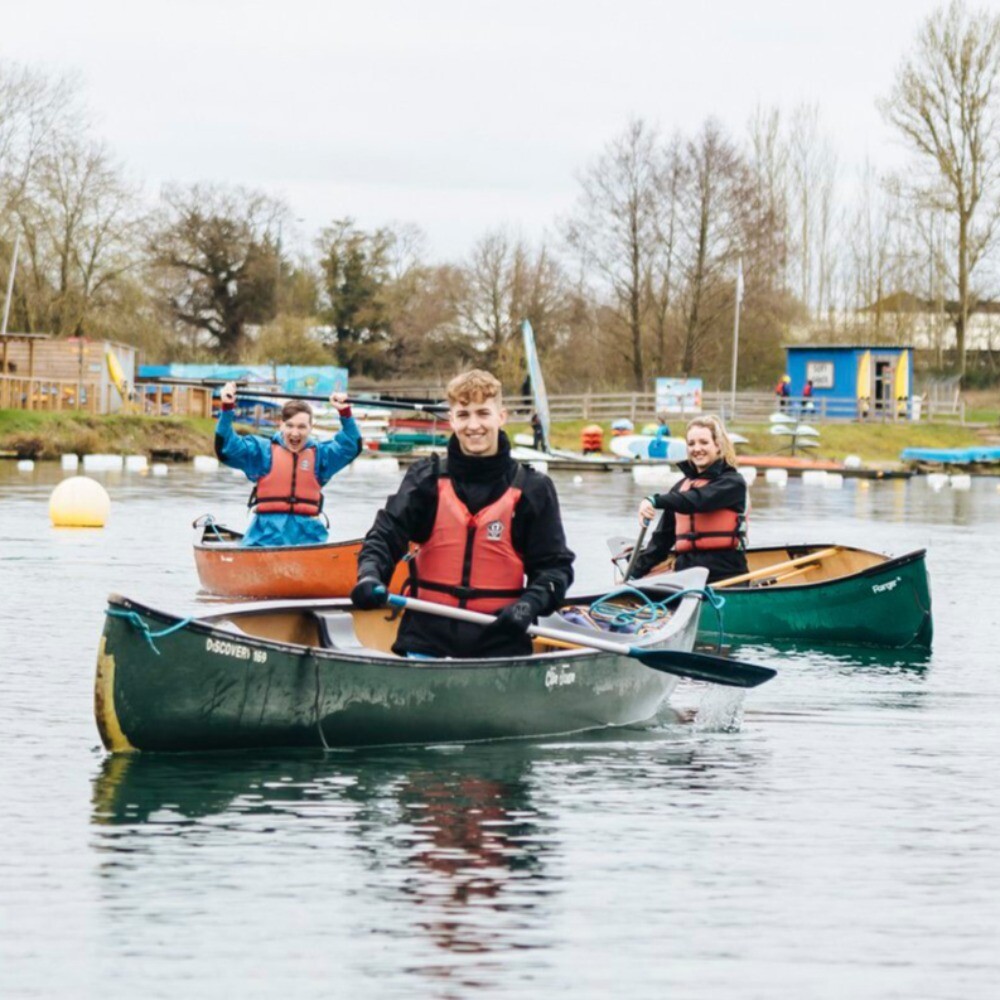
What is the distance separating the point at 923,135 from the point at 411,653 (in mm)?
51724

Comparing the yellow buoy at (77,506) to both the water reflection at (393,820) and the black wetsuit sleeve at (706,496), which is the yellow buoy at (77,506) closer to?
the black wetsuit sleeve at (706,496)

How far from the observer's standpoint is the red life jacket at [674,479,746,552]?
42.3ft

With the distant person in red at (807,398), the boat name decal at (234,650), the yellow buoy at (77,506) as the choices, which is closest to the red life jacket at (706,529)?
the boat name decal at (234,650)

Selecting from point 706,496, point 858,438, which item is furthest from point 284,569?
point 858,438


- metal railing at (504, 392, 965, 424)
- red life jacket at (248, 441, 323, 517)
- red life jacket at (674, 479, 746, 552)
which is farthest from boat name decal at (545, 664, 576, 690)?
metal railing at (504, 392, 965, 424)

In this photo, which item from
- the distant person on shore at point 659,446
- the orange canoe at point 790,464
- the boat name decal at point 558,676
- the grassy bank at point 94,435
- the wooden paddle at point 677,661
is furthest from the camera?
the distant person on shore at point 659,446

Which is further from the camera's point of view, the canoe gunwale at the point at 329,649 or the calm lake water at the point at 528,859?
the canoe gunwale at the point at 329,649

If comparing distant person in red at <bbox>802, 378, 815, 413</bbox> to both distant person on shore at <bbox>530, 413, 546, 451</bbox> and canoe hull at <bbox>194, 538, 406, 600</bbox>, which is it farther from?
canoe hull at <bbox>194, 538, 406, 600</bbox>

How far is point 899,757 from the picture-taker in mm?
→ 9539

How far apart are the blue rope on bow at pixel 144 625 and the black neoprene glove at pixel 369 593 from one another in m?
0.67

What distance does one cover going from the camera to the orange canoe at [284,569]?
14531 millimetres

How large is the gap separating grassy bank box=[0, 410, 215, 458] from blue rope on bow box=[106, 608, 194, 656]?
36.3 meters

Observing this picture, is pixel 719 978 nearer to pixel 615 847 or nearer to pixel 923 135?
pixel 615 847

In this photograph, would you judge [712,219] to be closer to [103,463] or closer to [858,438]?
[858,438]
